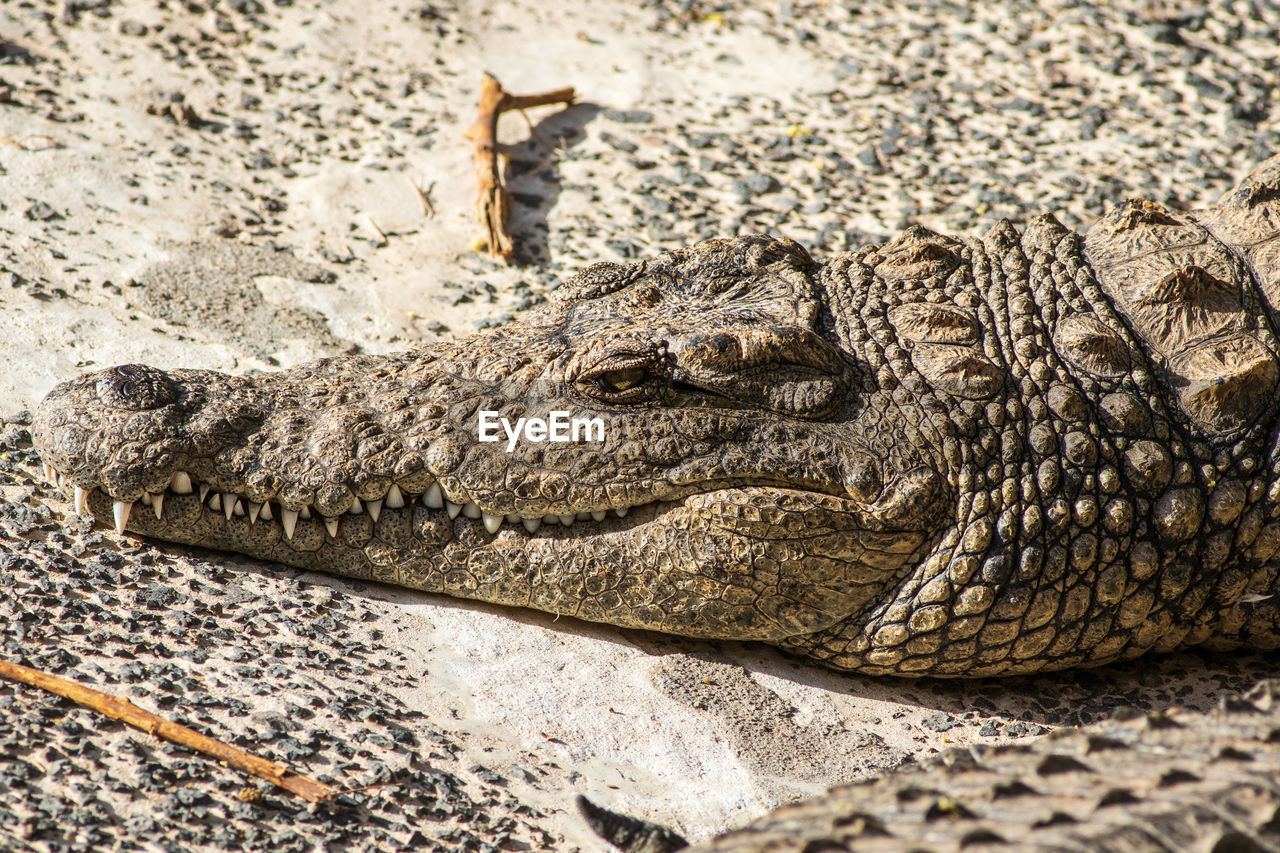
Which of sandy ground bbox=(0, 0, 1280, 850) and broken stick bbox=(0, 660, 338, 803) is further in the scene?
sandy ground bbox=(0, 0, 1280, 850)

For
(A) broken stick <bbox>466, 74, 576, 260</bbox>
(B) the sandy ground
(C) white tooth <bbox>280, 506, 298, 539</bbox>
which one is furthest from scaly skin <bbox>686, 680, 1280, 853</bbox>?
(A) broken stick <bbox>466, 74, 576, 260</bbox>

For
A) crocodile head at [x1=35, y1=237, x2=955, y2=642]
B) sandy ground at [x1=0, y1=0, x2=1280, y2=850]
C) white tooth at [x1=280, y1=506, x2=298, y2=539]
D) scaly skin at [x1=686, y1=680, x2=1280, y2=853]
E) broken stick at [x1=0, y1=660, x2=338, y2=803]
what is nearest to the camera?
scaly skin at [x1=686, y1=680, x2=1280, y2=853]

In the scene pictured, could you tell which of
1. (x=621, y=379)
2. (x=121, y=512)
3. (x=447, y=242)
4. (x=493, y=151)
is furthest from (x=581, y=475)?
(x=493, y=151)

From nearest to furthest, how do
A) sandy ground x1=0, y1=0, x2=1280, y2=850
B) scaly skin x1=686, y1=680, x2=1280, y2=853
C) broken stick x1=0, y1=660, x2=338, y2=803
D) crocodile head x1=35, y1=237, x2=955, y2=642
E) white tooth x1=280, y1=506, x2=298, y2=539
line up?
scaly skin x1=686, y1=680, x2=1280, y2=853, broken stick x1=0, y1=660, x2=338, y2=803, sandy ground x1=0, y1=0, x2=1280, y2=850, crocodile head x1=35, y1=237, x2=955, y2=642, white tooth x1=280, y1=506, x2=298, y2=539

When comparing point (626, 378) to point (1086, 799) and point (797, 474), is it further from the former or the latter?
point (1086, 799)

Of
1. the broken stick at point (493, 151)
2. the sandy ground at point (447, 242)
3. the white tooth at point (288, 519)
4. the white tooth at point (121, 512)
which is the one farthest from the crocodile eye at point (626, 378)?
the broken stick at point (493, 151)

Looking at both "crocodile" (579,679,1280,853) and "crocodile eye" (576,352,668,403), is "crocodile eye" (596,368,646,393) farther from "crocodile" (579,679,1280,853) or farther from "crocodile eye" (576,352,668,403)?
"crocodile" (579,679,1280,853)

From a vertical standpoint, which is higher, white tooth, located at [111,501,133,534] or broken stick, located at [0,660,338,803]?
white tooth, located at [111,501,133,534]

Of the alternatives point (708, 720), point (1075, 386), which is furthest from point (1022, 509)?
point (708, 720)

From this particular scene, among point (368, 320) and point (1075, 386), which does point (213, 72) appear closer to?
point (368, 320)
